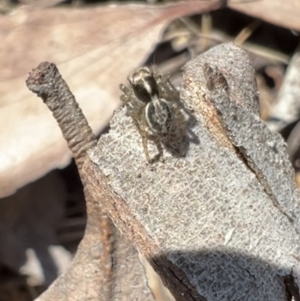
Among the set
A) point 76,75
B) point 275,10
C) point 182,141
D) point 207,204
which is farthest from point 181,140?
point 275,10

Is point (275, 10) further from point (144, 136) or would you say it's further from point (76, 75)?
point (144, 136)

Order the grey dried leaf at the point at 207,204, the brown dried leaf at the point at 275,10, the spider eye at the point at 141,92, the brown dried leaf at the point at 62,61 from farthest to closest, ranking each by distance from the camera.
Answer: the brown dried leaf at the point at 275,10, the brown dried leaf at the point at 62,61, the spider eye at the point at 141,92, the grey dried leaf at the point at 207,204

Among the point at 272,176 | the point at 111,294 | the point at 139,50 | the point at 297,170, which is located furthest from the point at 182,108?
the point at 297,170

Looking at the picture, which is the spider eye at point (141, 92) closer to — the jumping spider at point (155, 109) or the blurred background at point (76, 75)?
the jumping spider at point (155, 109)

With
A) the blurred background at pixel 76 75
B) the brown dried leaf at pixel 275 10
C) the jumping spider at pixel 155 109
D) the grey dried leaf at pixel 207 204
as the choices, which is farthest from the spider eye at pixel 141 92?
the brown dried leaf at pixel 275 10

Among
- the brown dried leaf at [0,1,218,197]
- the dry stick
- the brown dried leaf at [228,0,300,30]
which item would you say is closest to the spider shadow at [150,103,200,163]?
the dry stick
